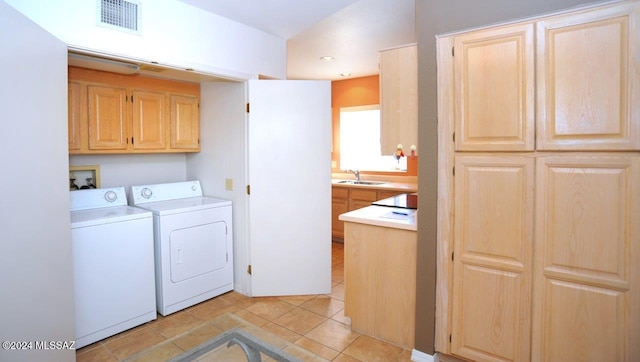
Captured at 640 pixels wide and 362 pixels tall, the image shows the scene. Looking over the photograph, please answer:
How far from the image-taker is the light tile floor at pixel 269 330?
2.26m

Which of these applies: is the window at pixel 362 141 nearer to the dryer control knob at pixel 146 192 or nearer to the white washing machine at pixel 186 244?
the white washing machine at pixel 186 244

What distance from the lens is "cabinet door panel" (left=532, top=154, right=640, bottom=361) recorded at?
1.64 meters

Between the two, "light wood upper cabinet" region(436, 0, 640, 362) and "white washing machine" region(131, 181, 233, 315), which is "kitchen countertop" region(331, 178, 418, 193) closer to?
"white washing machine" region(131, 181, 233, 315)

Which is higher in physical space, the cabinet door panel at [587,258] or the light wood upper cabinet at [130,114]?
the light wood upper cabinet at [130,114]

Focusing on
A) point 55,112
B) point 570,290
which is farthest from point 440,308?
point 55,112

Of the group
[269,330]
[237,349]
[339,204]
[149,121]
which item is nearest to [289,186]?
[269,330]

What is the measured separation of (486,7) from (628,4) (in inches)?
23.7

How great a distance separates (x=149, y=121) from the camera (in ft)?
10.8

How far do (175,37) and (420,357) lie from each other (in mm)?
2820

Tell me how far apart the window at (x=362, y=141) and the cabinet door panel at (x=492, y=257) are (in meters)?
3.22

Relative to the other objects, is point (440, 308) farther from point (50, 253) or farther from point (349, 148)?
point (349, 148)

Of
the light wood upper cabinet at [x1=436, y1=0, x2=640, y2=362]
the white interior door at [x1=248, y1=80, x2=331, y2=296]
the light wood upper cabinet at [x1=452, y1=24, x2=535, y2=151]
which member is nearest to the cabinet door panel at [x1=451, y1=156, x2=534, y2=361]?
the light wood upper cabinet at [x1=436, y1=0, x2=640, y2=362]

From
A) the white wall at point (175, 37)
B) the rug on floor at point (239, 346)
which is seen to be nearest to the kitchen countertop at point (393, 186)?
the white wall at point (175, 37)

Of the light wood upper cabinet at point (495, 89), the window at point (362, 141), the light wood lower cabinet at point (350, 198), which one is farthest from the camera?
the window at point (362, 141)
